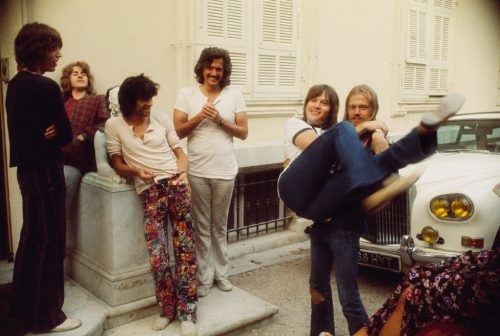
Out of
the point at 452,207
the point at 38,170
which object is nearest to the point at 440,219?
the point at 452,207

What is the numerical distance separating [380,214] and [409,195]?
344 mm

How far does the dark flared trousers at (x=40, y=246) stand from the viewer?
10.3 feet

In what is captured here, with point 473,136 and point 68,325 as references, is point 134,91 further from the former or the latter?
point 473,136

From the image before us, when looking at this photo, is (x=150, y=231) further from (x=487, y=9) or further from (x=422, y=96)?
(x=487, y=9)

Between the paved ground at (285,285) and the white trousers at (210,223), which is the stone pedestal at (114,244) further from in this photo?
the white trousers at (210,223)

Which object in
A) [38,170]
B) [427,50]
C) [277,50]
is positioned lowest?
[38,170]

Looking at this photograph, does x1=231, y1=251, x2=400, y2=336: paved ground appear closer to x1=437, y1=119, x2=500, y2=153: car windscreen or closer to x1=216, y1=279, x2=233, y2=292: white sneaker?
x1=216, y1=279, x2=233, y2=292: white sneaker

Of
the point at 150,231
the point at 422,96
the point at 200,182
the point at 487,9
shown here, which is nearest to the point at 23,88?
the point at 150,231

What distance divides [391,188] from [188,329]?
75.3 inches

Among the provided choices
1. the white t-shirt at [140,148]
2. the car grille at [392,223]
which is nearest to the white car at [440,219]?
the car grille at [392,223]

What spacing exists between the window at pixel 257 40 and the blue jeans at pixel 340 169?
326 cm

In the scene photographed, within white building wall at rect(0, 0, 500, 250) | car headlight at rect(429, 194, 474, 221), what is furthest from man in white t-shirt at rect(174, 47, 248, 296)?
car headlight at rect(429, 194, 474, 221)

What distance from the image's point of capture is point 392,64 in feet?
26.3

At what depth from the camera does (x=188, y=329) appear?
3.50 m
